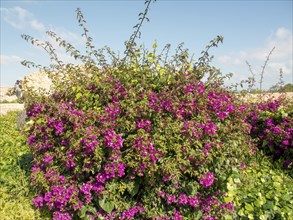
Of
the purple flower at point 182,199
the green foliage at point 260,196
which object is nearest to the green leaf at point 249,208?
the green foliage at point 260,196

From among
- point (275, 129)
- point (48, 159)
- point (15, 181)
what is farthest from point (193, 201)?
point (15, 181)

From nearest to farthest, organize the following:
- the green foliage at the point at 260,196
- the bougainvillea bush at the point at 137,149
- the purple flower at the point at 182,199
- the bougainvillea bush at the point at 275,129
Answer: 1. the bougainvillea bush at the point at 137,149
2. the purple flower at the point at 182,199
3. the green foliage at the point at 260,196
4. the bougainvillea bush at the point at 275,129

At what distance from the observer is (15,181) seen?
4371mm

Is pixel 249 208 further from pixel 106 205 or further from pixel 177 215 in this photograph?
pixel 106 205

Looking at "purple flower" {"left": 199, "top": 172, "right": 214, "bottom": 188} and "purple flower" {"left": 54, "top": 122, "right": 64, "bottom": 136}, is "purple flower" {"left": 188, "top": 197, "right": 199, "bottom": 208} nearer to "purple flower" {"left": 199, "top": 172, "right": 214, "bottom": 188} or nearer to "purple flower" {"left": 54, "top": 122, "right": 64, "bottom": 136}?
"purple flower" {"left": 199, "top": 172, "right": 214, "bottom": 188}

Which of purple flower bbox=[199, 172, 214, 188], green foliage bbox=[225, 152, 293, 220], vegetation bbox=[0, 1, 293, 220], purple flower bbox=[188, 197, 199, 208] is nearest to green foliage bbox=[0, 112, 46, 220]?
vegetation bbox=[0, 1, 293, 220]

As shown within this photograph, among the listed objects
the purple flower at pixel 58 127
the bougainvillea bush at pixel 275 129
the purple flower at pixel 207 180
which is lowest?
the purple flower at pixel 207 180

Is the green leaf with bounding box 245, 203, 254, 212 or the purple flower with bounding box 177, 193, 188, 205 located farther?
the green leaf with bounding box 245, 203, 254, 212

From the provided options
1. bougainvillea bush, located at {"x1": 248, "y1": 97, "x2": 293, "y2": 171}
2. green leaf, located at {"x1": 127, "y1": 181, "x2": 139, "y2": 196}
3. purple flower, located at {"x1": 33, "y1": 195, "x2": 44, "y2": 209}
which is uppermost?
bougainvillea bush, located at {"x1": 248, "y1": 97, "x2": 293, "y2": 171}

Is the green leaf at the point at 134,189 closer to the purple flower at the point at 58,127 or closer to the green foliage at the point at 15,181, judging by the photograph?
the purple flower at the point at 58,127

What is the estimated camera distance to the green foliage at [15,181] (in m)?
3.60

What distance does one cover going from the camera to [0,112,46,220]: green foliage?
3598 millimetres

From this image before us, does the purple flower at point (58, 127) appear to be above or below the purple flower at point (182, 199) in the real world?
above

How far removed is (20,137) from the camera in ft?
20.6
